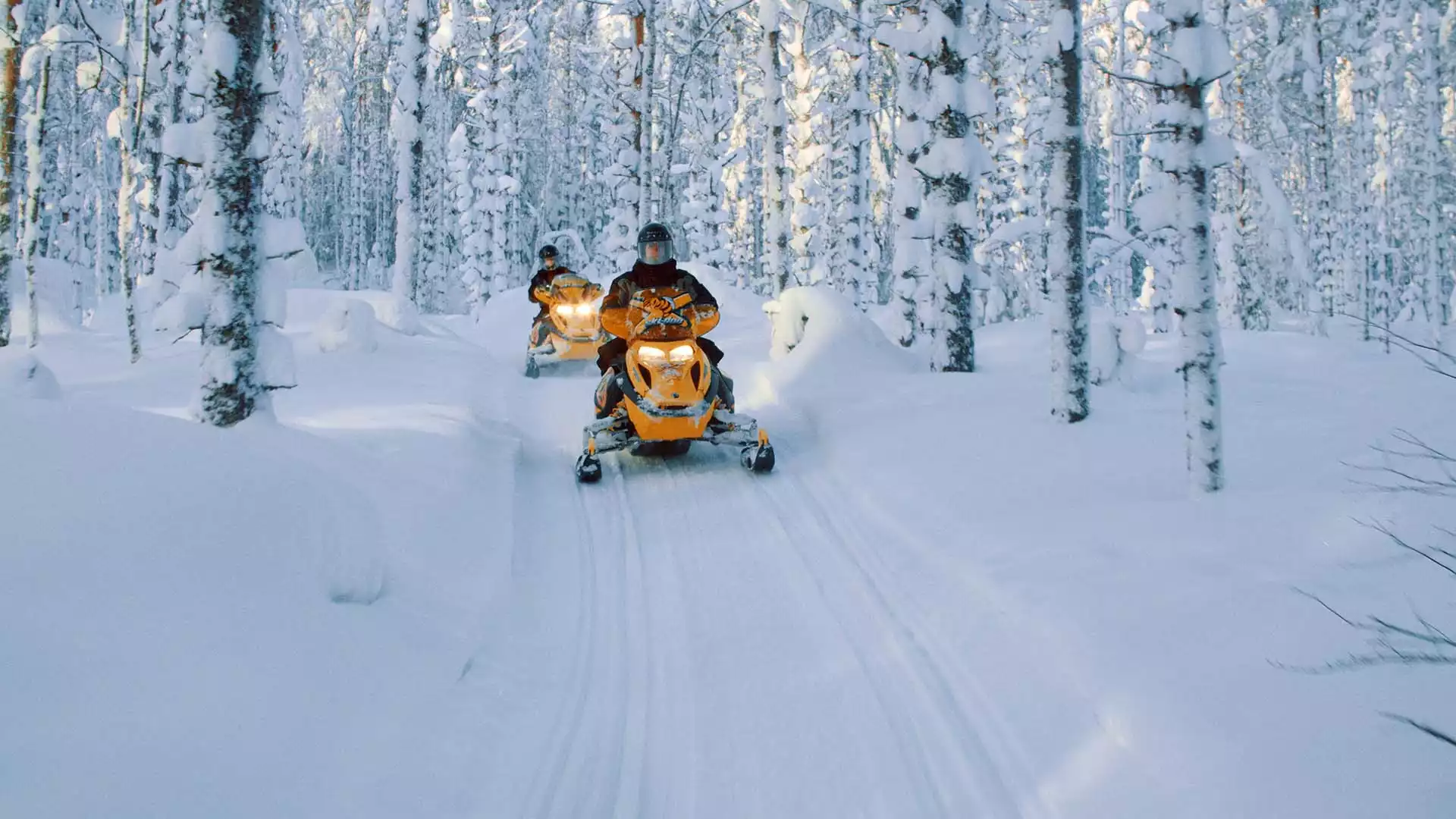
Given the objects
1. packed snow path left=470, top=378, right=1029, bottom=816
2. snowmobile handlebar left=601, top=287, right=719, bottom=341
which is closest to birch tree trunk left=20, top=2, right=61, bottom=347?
snowmobile handlebar left=601, top=287, right=719, bottom=341

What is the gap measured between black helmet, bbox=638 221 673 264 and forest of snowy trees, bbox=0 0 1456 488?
10.4 feet

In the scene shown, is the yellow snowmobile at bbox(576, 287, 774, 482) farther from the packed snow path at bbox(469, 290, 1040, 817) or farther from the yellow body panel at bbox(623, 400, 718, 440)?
the packed snow path at bbox(469, 290, 1040, 817)

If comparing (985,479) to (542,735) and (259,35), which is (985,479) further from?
(259,35)

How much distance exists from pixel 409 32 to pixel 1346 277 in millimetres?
22792

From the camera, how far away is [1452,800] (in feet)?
9.03

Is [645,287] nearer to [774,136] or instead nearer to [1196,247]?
[1196,247]

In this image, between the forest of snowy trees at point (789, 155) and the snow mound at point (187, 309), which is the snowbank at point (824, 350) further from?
the snow mound at point (187, 309)

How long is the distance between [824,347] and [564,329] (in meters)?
4.80

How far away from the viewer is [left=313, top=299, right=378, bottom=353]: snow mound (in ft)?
44.3

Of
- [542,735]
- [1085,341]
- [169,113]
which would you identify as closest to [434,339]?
[169,113]

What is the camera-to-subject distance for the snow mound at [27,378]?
22.4 feet

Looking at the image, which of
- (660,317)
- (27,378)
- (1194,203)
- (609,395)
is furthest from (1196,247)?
(27,378)

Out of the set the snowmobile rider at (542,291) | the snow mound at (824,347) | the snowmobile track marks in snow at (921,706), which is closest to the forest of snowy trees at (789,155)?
the snow mound at (824,347)

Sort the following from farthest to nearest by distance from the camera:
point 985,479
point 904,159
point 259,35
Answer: point 904,159, point 985,479, point 259,35
